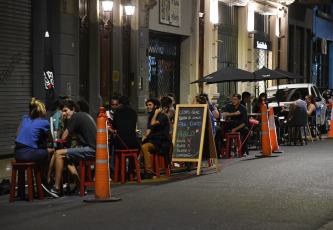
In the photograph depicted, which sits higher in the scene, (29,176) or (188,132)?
(188,132)

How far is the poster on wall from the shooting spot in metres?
26.7

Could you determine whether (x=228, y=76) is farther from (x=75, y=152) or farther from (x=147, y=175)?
(x=75, y=152)

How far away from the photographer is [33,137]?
37.9 ft

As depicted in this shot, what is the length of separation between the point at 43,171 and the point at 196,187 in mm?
2446

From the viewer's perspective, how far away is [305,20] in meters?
45.4

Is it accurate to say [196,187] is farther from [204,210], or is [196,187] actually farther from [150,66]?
[150,66]

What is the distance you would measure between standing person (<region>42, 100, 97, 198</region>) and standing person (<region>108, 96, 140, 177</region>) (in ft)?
5.14

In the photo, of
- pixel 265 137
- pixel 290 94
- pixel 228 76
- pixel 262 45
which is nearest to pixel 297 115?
pixel 228 76

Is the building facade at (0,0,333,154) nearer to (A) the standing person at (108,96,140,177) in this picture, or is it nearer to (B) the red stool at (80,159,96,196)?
(A) the standing person at (108,96,140,177)

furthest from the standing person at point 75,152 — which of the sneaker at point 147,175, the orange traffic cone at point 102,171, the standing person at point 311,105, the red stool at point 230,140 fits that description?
the standing person at point 311,105

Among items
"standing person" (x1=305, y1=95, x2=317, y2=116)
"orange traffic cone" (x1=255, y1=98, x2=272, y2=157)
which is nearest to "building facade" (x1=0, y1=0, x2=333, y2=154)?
"orange traffic cone" (x1=255, y1=98, x2=272, y2=157)

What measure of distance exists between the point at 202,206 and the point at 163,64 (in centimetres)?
1773

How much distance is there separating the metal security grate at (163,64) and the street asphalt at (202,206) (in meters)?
12.0

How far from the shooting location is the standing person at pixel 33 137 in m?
11.4
